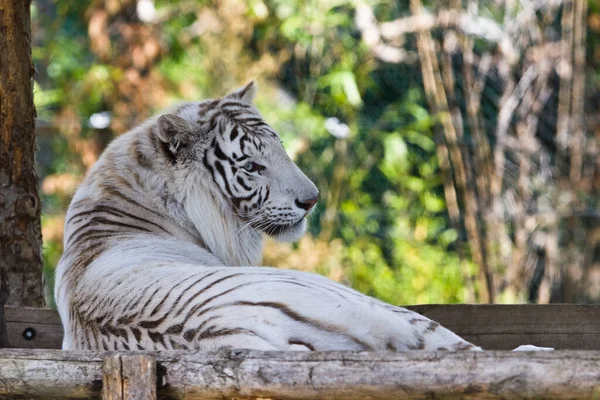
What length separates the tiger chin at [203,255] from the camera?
6.61ft

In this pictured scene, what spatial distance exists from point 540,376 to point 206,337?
0.71m

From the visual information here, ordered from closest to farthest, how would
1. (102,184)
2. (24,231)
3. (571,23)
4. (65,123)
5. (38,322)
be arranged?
(102,184) → (38,322) → (24,231) → (571,23) → (65,123)

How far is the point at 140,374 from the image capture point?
1833mm

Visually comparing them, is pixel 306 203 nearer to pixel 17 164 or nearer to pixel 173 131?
pixel 173 131

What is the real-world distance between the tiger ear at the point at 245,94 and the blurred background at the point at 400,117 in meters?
2.85

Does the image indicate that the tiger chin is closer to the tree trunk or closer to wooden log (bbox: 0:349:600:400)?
wooden log (bbox: 0:349:600:400)

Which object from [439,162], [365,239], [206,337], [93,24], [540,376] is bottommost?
[540,376]

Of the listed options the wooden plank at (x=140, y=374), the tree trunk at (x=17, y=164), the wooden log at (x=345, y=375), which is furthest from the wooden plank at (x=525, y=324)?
the tree trunk at (x=17, y=164)

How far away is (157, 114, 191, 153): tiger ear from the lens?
9.69ft

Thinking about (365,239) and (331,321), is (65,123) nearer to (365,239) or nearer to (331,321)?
(365,239)

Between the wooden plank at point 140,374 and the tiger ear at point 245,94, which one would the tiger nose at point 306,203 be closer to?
the tiger ear at point 245,94

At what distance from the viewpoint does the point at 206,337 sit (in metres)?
2.00

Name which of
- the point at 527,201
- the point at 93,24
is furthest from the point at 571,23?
the point at 93,24

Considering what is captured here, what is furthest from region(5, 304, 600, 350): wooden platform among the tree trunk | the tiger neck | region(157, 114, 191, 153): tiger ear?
the tree trunk
